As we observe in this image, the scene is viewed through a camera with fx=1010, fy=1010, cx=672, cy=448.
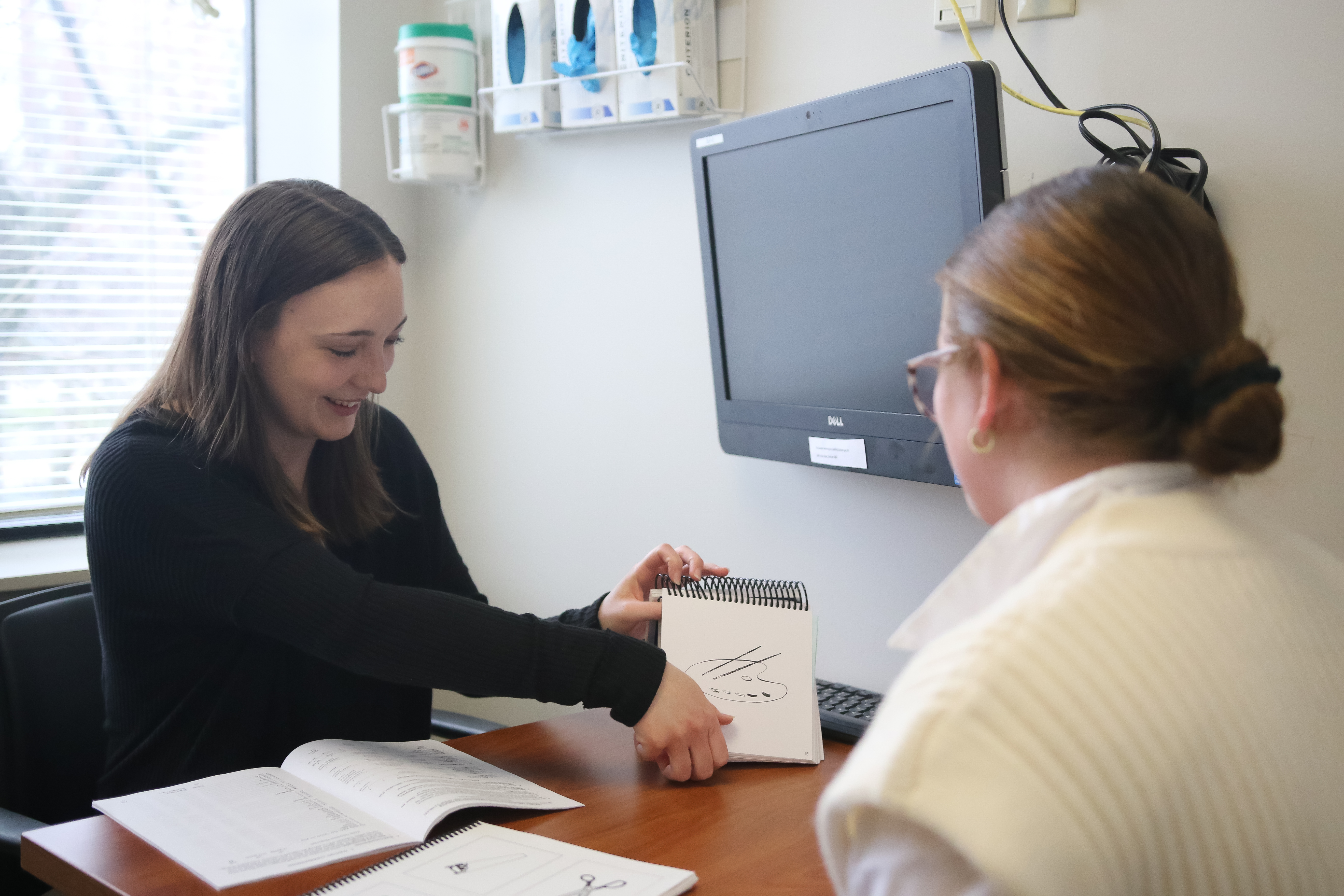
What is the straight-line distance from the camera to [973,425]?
2.33ft

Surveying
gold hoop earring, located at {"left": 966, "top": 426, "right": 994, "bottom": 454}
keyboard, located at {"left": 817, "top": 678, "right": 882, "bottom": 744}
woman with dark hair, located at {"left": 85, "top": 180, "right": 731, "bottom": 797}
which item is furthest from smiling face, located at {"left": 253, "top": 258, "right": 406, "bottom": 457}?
gold hoop earring, located at {"left": 966, "top": 426, "right": 994, "bottom": 454}

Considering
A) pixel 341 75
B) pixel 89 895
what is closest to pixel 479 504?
pixel 341 75

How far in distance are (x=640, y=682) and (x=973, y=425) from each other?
51cm

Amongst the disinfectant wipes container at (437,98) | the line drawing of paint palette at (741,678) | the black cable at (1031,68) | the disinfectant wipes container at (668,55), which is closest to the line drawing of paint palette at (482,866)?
the line drawing of paint palette at (741,678)

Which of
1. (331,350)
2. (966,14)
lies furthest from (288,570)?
(966,14)

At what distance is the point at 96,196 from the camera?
204 centimetres

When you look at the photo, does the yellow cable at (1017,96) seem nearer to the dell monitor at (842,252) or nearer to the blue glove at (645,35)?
the dell monitor at (842,252)

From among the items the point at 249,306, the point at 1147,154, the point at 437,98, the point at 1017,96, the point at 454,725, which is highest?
the point at 437,98

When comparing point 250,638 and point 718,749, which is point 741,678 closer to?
point 718,749

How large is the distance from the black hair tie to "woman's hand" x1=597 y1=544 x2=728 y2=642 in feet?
2.39

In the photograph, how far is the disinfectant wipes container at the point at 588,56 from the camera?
1.67 m

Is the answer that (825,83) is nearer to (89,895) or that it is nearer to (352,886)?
(352,886)

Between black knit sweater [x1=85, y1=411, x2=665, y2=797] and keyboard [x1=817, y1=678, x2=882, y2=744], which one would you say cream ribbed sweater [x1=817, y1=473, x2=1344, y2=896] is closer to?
black knit sweater [x1=85, y1=411, x2=665, y2=797]

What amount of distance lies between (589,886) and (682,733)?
26 cm
